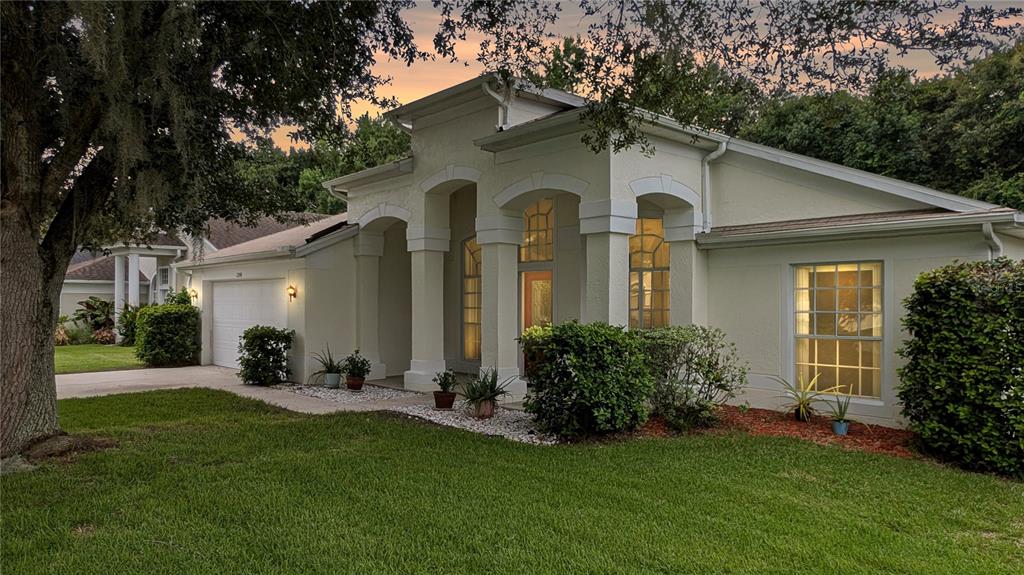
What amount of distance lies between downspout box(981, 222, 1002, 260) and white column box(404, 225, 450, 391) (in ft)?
26.3

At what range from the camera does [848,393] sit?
335 inches

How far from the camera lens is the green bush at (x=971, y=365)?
5.98 meters

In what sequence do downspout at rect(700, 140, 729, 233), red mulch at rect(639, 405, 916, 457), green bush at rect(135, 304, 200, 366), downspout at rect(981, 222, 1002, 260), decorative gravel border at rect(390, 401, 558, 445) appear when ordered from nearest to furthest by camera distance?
downspout at rect(981, 222, 1002, 260) → red mulch at rect(639, 405, 916, 457) → decorative gravel border at rect(390, 401, 558, 445) → downspout at rect(700, 140, 729, 233) → green bush at rect(135, 304, 200, 366)

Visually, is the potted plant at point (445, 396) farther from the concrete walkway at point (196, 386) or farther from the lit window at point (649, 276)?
the lit window at point (649, 276)

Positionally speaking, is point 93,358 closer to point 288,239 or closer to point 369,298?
point 288,239

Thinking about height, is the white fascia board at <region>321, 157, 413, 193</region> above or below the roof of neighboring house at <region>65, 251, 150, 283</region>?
above

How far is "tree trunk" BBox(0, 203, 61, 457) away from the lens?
19.5 feet

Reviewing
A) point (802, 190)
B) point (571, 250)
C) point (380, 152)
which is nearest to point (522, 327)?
point (571, 250)

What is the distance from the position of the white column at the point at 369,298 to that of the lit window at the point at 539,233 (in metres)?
3.13

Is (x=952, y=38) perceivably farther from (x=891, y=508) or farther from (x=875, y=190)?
(x=891, y=508)

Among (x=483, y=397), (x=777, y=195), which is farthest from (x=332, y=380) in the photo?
(x=777, y=195)

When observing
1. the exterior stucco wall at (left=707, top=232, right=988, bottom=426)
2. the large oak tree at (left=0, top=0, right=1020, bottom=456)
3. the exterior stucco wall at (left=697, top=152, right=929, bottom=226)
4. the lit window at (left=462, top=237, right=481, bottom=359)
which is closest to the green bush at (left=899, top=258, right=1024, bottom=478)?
the exterior stucco wall at (left=707, top=232, right=988, bottom=426)

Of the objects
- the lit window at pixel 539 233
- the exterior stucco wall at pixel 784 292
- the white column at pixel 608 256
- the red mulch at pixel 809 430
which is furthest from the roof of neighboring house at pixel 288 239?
the red mulch at pixel 809 430

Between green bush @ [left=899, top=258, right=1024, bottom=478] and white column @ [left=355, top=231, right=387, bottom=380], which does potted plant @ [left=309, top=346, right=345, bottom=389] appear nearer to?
white column @ [left=355, top=231, right=387, bottom=380]
